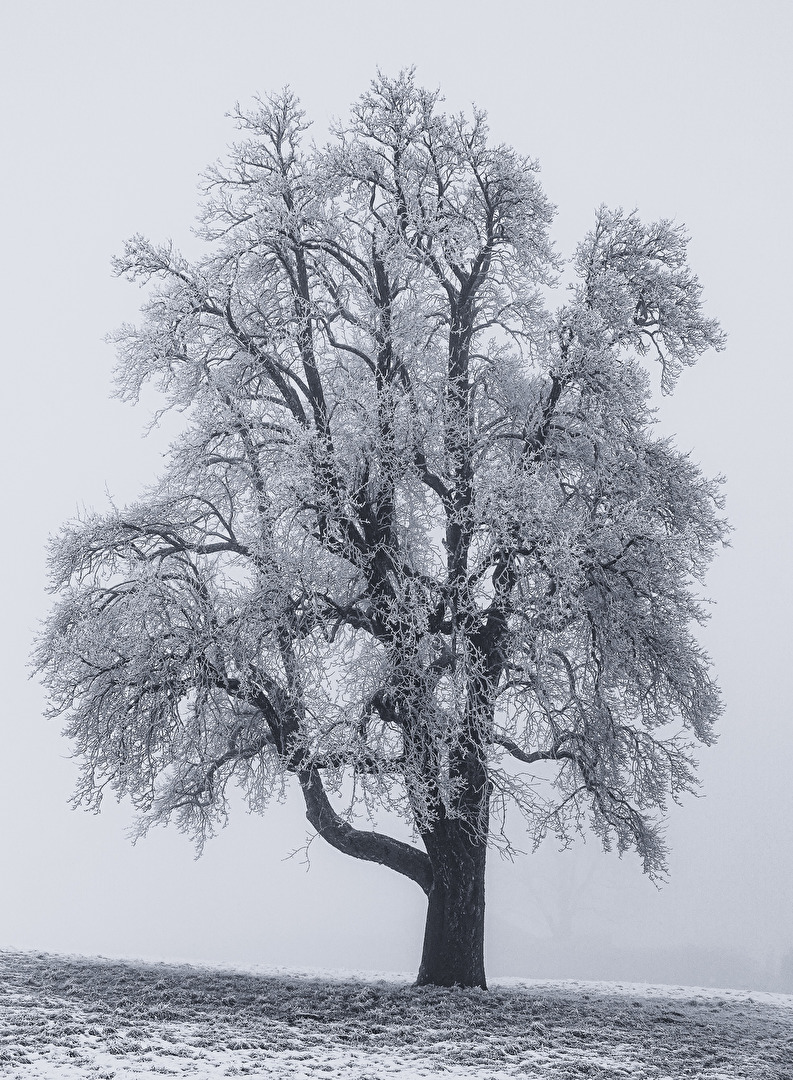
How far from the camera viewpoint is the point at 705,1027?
43.3 ft

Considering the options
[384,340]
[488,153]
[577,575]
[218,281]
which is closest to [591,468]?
[577,575]

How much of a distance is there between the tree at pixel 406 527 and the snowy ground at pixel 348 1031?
2.31 metres

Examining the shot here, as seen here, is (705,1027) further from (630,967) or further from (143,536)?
(630,967)

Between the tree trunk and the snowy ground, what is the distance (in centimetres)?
52

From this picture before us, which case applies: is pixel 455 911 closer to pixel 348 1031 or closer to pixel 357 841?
pixel 357 841

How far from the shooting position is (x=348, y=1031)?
10953mm

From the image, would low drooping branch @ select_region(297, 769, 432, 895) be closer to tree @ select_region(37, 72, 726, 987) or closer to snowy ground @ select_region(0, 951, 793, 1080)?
tree @ select_region(37, 72, 726, 987)

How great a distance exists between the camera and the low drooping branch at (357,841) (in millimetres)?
15664

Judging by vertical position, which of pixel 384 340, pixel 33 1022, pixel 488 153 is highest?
pixel 488 153

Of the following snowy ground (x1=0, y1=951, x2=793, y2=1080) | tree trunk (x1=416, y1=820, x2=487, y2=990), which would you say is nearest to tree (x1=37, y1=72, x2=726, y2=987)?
tree trunk (x1=416, y1=820, x2=487, y2=990)

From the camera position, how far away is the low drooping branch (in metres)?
15.7

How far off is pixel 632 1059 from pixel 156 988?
6605mm

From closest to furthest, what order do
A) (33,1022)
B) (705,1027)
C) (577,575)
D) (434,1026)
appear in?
(33,1022) → (434,1026) → (705,1027) → (577,575)

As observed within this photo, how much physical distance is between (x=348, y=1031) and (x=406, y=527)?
26.9ft
